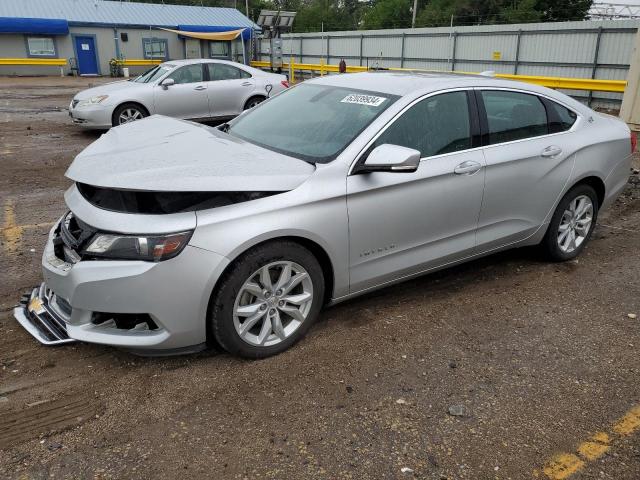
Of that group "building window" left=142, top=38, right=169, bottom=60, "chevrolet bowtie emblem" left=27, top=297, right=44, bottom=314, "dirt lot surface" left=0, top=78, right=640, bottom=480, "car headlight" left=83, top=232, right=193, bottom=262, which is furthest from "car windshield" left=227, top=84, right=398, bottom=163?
"building window" left=142, top=38, right=169, bottom=60

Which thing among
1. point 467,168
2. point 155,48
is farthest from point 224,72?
point 155,48

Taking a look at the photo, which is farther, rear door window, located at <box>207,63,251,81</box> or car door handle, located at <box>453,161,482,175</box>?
rear door window, located at <box>207,63,251,81</box>

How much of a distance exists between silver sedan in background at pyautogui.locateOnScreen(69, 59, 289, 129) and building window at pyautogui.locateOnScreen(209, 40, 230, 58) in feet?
88.6

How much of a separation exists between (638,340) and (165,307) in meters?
3.07

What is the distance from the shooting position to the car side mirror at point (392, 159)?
10.7ft

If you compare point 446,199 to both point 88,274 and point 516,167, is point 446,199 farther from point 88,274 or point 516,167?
point 88,274

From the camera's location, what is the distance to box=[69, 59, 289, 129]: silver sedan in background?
10.7m

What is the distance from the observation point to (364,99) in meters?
3.90

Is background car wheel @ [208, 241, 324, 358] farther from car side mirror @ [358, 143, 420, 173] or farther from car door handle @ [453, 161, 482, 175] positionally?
car door handle @ [453, 161, 482, 175]

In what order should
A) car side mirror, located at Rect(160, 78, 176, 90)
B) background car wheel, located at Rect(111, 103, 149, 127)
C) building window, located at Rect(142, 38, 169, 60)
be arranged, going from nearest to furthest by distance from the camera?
background car wheel, located at Rect(111, 103, 149, 127) → car side mirror, located at Rect(160, 78, 176, 90) → building window, located at Rect(142, 38, 169, 60)

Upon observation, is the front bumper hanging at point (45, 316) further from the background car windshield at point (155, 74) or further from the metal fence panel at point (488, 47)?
the metal fence panel at point (488, 47)

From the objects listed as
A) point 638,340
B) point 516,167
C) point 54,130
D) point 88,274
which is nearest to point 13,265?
point 88,274

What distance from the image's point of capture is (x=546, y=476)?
8.31ft

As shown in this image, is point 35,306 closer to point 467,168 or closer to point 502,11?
point 467,168
